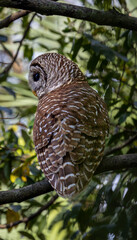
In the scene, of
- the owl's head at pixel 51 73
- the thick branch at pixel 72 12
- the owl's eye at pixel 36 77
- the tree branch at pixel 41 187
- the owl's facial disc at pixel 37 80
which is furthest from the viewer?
the owl's eye at pixel 36 77

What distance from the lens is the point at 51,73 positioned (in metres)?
3.57

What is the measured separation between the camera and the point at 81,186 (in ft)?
7.34

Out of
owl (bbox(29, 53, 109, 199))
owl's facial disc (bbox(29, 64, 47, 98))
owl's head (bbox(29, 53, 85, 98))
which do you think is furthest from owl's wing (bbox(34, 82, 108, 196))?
owl's facial disc (bbox(29, 64, 47, 98))

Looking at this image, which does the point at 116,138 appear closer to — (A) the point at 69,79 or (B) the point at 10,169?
(A) the point at 69,79

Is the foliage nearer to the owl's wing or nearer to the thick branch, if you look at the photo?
the owl's wing

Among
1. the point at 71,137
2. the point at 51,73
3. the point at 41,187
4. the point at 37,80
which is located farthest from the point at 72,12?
the point at 37,80

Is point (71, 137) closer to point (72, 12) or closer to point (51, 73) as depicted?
point (72, 12)

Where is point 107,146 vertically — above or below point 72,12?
below

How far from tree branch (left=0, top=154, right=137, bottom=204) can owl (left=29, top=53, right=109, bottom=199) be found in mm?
72

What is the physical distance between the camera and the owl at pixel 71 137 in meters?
2.24

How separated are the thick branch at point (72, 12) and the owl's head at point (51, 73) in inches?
42.3

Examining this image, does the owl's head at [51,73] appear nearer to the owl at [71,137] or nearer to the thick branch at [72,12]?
the owl at [71,137]

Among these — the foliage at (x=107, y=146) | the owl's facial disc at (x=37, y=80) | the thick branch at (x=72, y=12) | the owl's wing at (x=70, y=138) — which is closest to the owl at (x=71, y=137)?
the owl's wing at (x=70, y=138)

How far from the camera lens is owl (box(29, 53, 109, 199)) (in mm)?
2242
